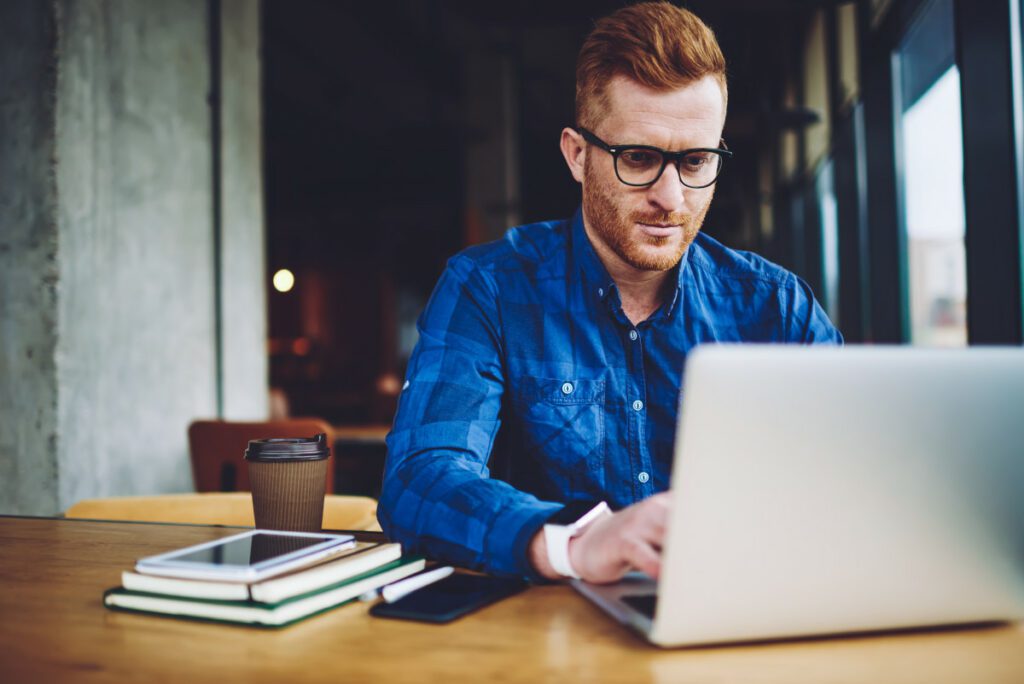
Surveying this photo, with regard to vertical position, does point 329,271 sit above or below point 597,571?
above

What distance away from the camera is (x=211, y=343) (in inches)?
150

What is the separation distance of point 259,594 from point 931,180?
3.72 metres

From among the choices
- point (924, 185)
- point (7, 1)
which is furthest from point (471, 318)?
point (924, 185)

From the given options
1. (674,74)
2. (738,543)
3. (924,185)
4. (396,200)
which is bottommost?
(738,543)

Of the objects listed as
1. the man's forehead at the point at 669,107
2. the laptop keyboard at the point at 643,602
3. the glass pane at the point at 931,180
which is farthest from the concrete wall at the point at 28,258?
the glass pane at the point at 931,180

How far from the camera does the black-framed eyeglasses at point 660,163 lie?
4.79 feet

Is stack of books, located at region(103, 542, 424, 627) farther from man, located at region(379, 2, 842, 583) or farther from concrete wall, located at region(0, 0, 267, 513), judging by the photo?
concrete wall, located at region(0, 0, 267, 513)

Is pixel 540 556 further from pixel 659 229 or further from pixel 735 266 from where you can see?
pixel 735 266

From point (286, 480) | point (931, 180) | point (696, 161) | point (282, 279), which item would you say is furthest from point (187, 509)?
point (282, 279)

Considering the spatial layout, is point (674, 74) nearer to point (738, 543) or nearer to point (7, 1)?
point (738, 543)

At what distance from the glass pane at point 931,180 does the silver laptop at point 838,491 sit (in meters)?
2.28

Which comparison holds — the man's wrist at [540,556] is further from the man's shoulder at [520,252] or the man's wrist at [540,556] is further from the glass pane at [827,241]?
the glass pane at [827,241]

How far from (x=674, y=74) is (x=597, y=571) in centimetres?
93

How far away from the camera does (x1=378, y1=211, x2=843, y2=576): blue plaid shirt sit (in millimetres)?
1403
